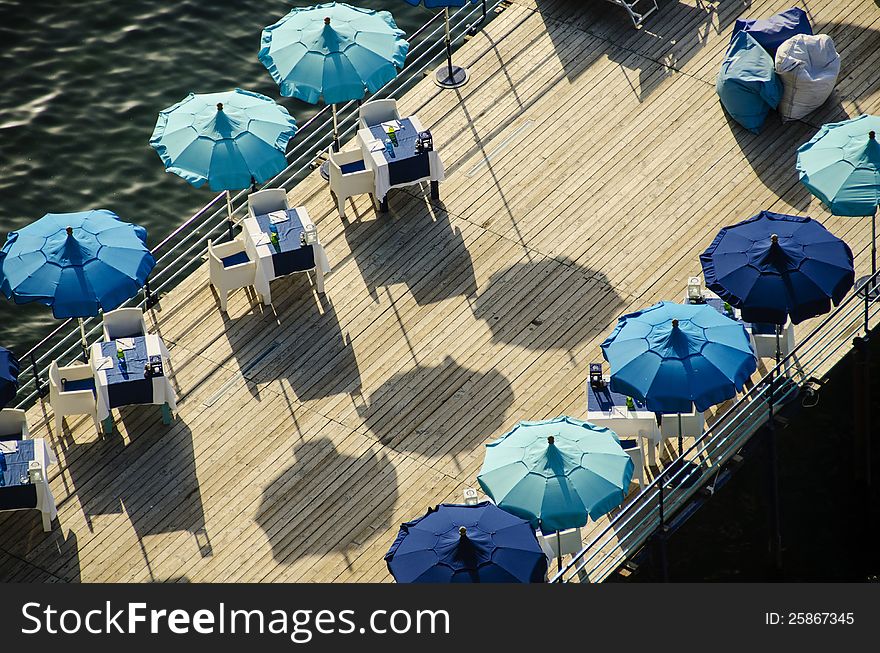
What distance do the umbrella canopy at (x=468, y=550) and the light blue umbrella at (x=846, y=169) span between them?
8322mm

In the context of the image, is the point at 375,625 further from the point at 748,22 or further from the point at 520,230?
the point at 748,22

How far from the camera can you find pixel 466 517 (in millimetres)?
25891

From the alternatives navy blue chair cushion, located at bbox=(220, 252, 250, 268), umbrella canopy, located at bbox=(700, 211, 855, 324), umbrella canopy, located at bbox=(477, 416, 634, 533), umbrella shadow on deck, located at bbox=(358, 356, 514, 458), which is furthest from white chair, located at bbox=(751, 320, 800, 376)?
navy blue chair cushion, located at bbox=(220, 252, 250, 268)

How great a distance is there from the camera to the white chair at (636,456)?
28766 mm

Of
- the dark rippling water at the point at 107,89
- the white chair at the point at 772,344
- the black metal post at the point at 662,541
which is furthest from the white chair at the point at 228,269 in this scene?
the white chair at the point at 772,344

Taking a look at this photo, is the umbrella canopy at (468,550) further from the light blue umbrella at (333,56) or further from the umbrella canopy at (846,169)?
the light blue umbrella at (333,56)

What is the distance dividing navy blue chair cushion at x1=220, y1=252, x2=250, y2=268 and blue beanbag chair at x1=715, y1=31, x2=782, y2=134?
9578mm

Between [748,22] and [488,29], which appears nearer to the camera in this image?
[748,22]

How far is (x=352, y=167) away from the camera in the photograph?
112 ft

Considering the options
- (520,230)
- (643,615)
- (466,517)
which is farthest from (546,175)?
(643,615)

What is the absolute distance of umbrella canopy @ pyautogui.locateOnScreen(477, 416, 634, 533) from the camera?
2625 cm

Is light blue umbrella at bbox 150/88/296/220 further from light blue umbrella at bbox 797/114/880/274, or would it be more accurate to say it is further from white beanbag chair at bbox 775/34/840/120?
white beanbag chair at bbox 775/34/840/120

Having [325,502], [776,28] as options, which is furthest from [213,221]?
[776,28]

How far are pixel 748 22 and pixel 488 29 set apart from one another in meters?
5.46
